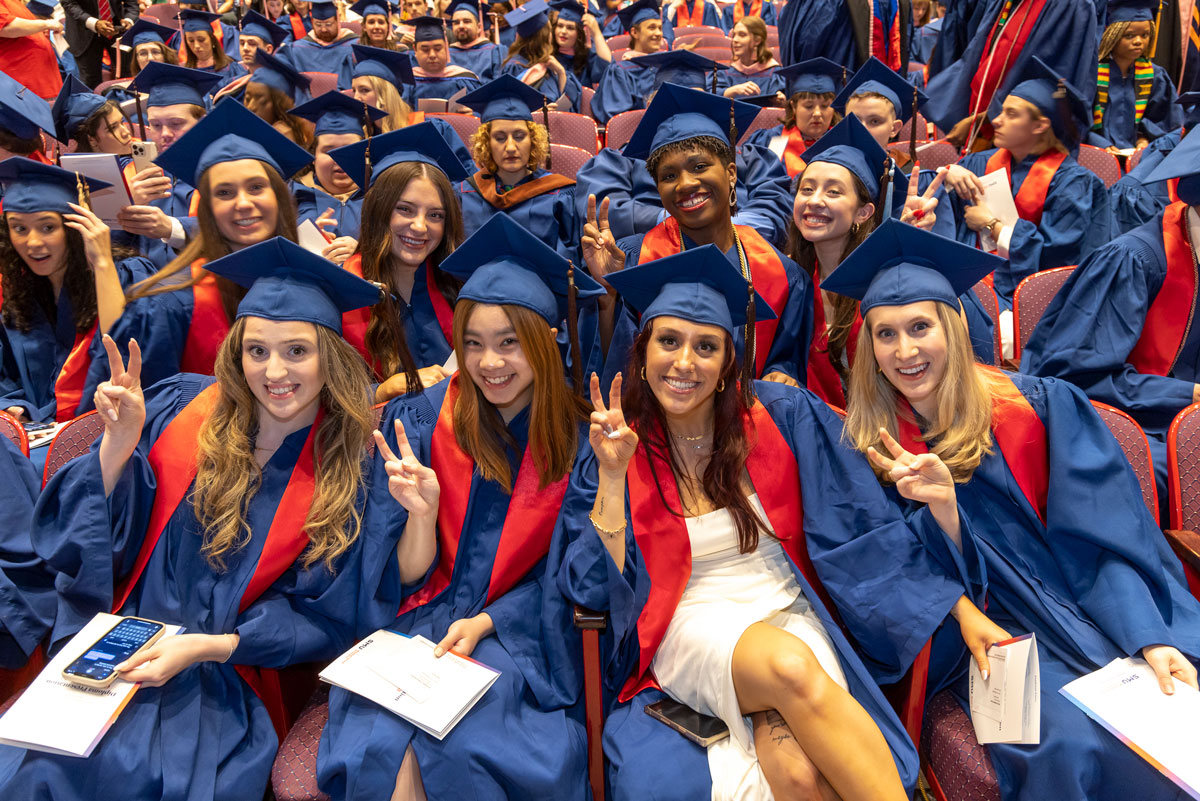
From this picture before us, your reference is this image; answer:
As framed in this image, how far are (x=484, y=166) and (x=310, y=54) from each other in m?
3.82

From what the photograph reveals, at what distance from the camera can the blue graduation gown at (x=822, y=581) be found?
6.57 ft

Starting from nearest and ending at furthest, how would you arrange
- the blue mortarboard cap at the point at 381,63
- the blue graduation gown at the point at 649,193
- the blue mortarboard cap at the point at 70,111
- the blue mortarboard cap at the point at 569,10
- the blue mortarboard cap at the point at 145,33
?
the blue graduation gown at the point at 649,193 → the blue mortarboard cap at the point at 70,111 → the blue mortarboard cap at the point at 381,63 → the blue mortarboard cap at the point at 145,33 → the blue mortarboard cap at the point at 569,10

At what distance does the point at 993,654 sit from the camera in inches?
76.7

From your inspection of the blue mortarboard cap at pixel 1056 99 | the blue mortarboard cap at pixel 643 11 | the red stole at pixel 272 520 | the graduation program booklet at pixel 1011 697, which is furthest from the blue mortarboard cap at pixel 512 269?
the blue mortarboard cap at pixel 643 11

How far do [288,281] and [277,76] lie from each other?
3363 millimetres

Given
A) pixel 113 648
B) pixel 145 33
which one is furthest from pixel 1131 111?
pixel 145 33

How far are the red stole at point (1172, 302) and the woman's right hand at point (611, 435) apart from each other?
2.09 meters

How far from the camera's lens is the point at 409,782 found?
1913 mm

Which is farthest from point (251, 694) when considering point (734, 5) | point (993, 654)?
point (734, 5)

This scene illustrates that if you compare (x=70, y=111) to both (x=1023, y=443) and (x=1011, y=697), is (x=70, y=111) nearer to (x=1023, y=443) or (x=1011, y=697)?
(x=1023, y=443)

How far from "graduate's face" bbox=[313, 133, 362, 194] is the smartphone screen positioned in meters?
2.75

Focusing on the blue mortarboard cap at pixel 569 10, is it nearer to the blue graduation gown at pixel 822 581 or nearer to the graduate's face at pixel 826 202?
the graduate's face at pixel 826 202

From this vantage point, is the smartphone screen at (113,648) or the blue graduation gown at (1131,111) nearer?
the smartphone screen at (113,648)

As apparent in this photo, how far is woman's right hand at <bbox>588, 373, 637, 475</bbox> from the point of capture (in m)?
2.08
